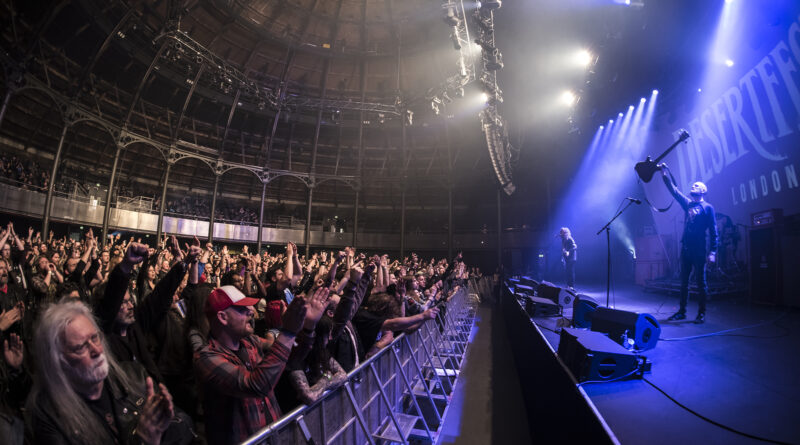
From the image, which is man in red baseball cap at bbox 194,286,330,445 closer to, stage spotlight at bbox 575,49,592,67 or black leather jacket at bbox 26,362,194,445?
black leather jacket at bbox 26,362,194,445

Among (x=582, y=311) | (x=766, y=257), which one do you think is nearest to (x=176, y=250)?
(x=582, y=311)

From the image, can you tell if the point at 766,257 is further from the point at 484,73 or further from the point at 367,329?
the point at 484,73

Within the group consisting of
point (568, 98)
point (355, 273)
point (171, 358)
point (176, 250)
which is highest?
point (568, 98)

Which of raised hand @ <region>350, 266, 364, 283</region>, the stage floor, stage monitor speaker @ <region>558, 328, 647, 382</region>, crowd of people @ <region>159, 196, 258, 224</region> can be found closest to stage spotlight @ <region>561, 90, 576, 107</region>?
the stage floor

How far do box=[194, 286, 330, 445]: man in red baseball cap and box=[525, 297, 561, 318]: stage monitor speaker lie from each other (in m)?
5.41

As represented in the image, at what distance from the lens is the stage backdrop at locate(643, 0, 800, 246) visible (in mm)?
6434

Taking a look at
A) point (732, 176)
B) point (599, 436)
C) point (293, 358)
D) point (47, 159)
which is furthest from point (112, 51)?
point (732, 176)

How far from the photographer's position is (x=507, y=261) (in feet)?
82.3

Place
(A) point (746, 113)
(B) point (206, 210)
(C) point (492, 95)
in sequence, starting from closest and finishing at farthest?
(A) point (746, 113)
(C) point (492, 95)
(B) point (206, 210)

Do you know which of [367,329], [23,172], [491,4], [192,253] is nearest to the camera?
[192,253]

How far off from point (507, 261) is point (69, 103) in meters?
25.4

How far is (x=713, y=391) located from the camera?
112 inches

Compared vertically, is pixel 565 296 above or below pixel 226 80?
below

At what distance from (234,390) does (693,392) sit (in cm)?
354
